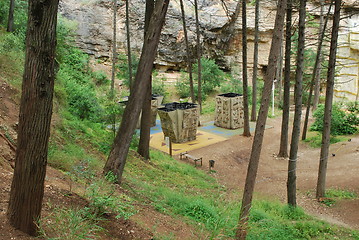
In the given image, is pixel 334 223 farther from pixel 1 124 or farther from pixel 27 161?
pixel 1 124

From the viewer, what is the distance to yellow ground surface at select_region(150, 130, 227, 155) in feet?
51.0

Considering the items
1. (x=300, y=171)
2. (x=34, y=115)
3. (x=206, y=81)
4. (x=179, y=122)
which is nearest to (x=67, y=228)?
(x=34, y=115)

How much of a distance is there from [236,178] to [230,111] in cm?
709

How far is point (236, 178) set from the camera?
1237cm

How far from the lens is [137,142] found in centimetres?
1257

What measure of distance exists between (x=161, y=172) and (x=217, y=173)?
313cm

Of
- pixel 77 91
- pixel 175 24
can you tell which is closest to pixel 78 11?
pixel 175 24

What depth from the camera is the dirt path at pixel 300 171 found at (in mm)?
9758

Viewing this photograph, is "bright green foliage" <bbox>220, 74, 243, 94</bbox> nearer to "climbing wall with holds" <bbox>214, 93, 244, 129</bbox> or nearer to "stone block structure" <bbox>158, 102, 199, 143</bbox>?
"climbing wall with holds" <bbox>214, 93, 244, 129</bbox>

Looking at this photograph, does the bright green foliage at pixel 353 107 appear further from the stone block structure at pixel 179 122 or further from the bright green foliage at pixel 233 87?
the bright green foliage at pixel 233 87

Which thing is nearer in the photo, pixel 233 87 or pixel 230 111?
pixel 230 111

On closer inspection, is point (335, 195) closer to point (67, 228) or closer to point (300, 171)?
point (300, 171)

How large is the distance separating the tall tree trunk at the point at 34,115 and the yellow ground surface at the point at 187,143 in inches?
443

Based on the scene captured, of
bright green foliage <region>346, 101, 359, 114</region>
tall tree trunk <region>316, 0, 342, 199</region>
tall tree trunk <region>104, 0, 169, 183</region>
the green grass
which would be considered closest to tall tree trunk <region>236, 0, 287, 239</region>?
tall tree trunk <region>104, 0, 169, 183</region>
